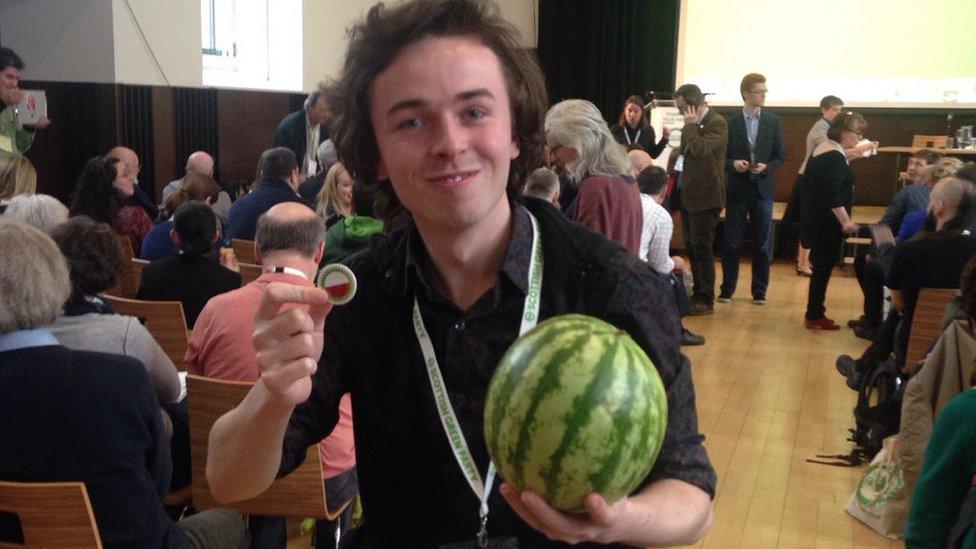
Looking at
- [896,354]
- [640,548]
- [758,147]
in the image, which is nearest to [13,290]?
[640,548]

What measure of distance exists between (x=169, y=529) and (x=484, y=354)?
148 centimetres

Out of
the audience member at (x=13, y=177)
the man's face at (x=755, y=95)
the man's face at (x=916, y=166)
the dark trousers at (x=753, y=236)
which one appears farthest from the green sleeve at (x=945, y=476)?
the man's face at (x=755, y=95)

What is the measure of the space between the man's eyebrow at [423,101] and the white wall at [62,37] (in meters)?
7.16

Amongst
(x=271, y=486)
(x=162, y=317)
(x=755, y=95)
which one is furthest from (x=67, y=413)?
(x=755, y=95)

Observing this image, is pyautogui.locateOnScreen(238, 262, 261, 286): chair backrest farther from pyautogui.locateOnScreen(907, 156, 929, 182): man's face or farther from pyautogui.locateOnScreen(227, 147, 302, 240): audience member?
pyautogui.locateOnScreen(907, 156, 929, 182): man's face

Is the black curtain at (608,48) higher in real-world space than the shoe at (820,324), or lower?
higher

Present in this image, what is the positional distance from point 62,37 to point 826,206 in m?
6.27

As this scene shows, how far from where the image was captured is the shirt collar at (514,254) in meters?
1.17

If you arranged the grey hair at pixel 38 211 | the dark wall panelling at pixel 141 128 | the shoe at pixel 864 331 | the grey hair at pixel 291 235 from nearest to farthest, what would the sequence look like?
the grey hair at pixel 291 235 < the grey hair at pixel 38 211 < the shoe at pixel 864 331 < the dark wall panelling at pixel 141 128

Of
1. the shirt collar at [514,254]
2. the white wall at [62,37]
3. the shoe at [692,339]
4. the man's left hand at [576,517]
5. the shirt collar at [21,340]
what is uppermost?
the white wall at [62,37]

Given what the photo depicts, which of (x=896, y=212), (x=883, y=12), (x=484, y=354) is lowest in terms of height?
(x=896, y=212)

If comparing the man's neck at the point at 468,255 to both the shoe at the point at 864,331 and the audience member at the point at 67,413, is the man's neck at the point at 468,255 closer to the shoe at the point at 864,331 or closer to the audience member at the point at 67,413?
the audience member at the point at 67,413

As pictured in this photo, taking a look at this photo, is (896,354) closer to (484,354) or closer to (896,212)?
(896,212)

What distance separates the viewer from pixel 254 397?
1.15m
